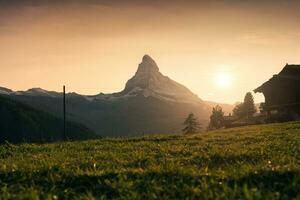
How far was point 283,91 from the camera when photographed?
76.3 m

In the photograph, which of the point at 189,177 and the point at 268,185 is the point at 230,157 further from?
the point at 268,185

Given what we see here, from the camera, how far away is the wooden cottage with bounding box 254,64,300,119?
7306 cm

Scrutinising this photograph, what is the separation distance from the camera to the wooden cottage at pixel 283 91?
2876 inches

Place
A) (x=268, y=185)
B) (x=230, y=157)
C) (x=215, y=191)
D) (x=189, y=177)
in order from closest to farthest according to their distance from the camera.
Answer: (x=215, y=191), (x=268, y=185), (x=189, y=177), (x=230, y=157)

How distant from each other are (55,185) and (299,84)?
66.1m

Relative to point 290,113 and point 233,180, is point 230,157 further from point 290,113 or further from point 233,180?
point 290,113

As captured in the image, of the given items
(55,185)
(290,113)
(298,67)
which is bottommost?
(55,185)

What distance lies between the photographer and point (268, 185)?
1041cm

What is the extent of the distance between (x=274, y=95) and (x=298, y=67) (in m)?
5.34

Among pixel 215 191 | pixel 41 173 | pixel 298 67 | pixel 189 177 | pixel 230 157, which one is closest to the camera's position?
pixel 215 191

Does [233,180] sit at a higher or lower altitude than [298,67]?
lower

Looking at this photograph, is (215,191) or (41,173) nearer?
(215,191)

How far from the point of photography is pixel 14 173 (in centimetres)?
1427

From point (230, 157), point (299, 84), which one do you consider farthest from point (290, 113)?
point (230, 157)
